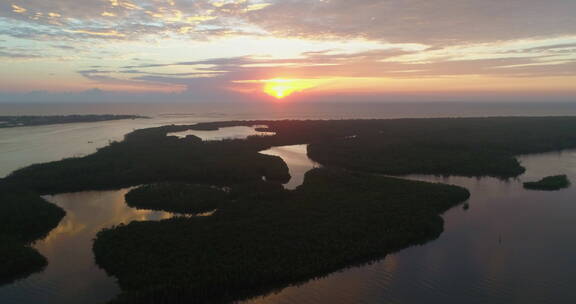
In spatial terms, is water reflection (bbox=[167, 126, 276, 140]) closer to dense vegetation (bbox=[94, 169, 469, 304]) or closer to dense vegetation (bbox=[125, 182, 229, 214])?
dense vegetation (bbox=[125, 182, 229, 214])

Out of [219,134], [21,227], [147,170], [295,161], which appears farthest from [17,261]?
[219,134]

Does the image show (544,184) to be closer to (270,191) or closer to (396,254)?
(396,254)

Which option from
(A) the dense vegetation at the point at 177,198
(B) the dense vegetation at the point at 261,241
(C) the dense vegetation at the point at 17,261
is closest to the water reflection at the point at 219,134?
(A) the dense vegetation at the point at 177,198

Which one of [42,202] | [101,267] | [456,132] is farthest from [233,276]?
[456,132]

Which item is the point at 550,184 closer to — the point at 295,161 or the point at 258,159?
the point at 295,161

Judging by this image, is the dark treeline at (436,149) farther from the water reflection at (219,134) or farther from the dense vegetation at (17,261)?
the dense vegetation at (17,261)

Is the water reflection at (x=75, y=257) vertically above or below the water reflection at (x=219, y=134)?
below
